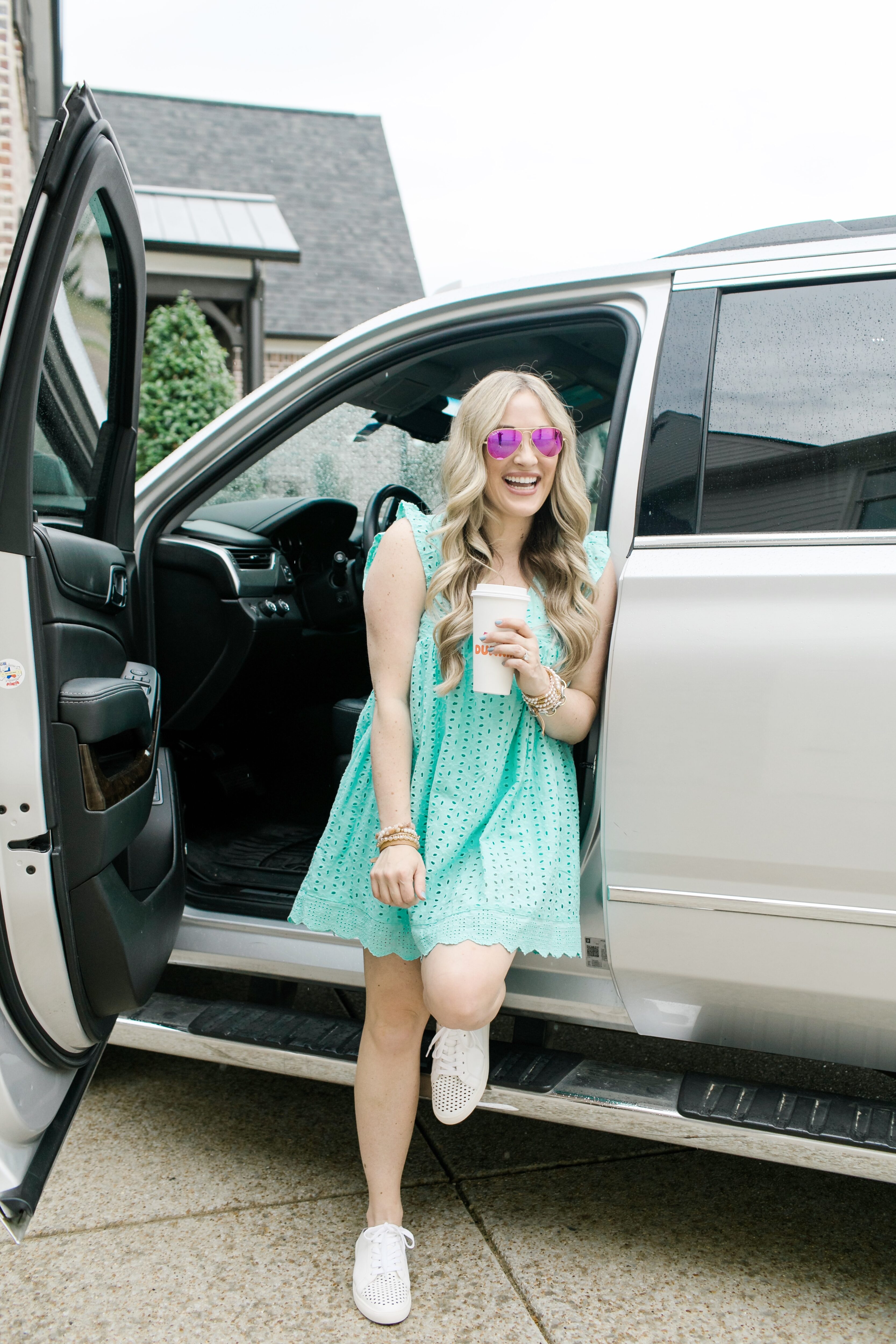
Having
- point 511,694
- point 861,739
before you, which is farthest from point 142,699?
point 861,739

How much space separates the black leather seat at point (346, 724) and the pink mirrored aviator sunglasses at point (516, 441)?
101 cm

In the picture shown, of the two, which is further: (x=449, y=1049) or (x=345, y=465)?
(x=345, y=465)

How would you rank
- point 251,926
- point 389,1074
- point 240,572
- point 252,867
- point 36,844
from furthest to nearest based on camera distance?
point 240,572, point 252,867, point 251,926, point 389,1074, point 36,844

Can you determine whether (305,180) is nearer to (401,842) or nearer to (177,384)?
(177,384)

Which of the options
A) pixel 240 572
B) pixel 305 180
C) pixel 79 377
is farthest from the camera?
pixel 305 180

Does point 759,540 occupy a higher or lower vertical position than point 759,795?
higher

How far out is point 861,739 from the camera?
1.69 metres

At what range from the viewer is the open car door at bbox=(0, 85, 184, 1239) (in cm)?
170

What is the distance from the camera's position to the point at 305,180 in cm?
1716

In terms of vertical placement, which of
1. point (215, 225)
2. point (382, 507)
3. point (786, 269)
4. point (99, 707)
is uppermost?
point (215, 225)

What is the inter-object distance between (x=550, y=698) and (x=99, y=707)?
0.80 m

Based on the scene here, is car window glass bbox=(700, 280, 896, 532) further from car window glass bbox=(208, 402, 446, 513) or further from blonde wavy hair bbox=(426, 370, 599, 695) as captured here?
car window glass bbox=(208, 402, 446, 513)

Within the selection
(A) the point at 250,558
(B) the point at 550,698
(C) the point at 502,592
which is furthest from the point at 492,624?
(A) the point at 250,558

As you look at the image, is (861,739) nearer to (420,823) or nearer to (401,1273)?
(420,823)
